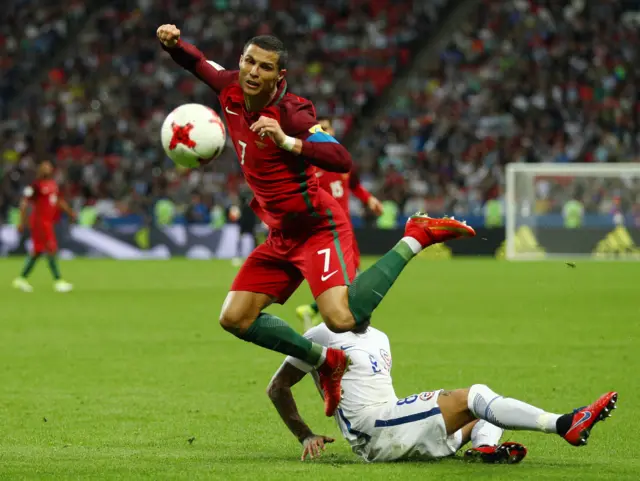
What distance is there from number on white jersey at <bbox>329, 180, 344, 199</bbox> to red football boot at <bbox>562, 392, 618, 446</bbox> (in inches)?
299

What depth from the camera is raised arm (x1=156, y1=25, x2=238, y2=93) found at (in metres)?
7.27

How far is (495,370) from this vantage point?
1016cm

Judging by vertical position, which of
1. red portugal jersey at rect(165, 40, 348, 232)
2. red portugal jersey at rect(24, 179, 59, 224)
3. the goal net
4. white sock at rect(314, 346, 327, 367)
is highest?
red portugal jersey at rect(165, 40, 348, 232)

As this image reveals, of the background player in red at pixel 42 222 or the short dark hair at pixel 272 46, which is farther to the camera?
the background player in red at pixel 42 222

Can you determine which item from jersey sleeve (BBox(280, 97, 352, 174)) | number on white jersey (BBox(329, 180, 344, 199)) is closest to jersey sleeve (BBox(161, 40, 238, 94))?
jersey sleeve (BBox(280, 97, 352, 174))

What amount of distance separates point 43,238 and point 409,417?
1471 centimetres

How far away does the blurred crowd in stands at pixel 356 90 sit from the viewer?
3114cm

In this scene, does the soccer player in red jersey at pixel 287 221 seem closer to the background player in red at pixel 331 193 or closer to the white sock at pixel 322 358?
the white sock at pixel 322 358

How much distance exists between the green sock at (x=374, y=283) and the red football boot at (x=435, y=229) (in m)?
0.10

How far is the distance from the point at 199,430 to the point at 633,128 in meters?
25.4

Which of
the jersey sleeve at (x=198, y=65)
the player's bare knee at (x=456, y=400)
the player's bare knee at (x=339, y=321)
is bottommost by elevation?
the player's bare knee at (x=456, y=400)

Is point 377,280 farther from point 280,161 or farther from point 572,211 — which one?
point 572,211

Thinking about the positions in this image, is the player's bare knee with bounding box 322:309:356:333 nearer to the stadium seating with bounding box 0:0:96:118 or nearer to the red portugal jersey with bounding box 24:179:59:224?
the red portugal jersey with bounding box 24:179:59:224

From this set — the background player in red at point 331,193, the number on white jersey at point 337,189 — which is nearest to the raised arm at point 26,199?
the background player in red at point 331,193
